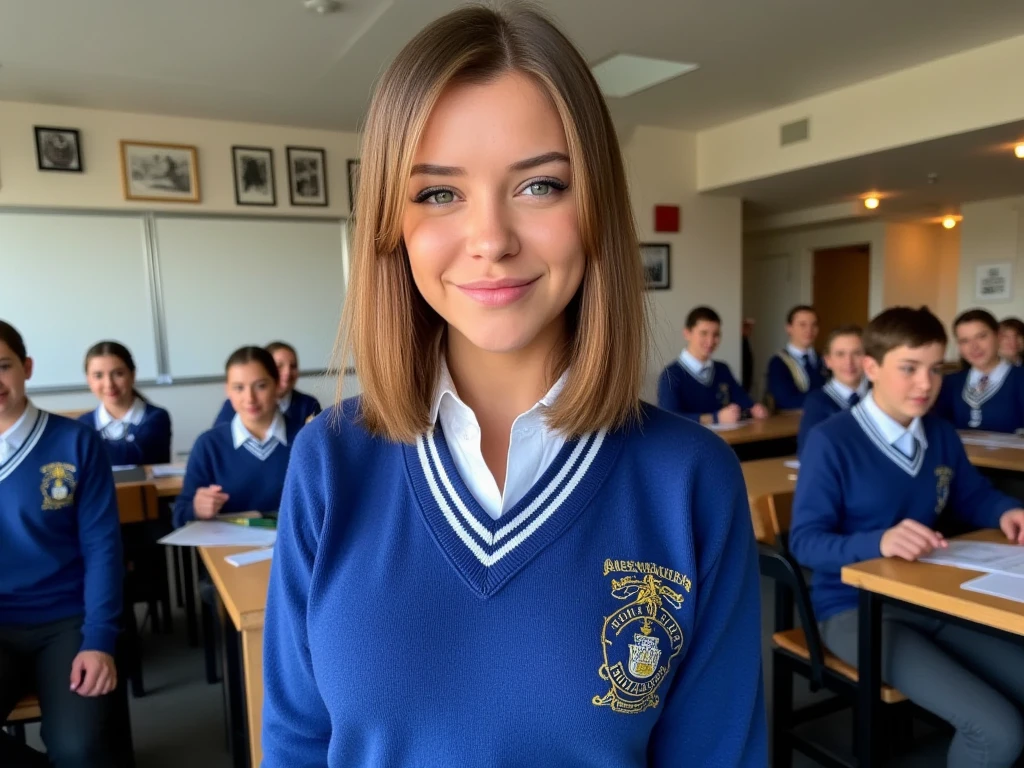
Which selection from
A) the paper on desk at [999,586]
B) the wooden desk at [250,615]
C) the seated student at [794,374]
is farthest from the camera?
the seated student at [794,374]

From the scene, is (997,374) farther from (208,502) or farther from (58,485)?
(58,485)

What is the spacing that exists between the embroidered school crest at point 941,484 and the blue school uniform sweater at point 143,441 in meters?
3.46

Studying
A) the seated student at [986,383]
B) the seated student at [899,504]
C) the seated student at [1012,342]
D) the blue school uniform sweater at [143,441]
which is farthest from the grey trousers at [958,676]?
the seated student at [1012,342]

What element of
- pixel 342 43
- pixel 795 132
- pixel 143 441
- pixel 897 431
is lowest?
pixel 143 441

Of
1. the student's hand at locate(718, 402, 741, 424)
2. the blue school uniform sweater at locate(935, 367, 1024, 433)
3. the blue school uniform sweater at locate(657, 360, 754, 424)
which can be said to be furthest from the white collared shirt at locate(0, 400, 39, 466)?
the blue school uniform sweater at locate(935, 367, 1024, 433)

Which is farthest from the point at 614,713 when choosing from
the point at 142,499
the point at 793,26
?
the point at 793,26

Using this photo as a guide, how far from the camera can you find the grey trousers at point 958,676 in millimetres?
1606

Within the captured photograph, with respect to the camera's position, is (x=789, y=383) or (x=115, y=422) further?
(x=789, y=383)

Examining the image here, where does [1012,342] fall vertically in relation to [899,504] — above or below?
above

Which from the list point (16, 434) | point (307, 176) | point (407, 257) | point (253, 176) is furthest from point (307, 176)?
point (407, 257)

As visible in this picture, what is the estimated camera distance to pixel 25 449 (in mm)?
1919

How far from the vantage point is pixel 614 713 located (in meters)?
0.70

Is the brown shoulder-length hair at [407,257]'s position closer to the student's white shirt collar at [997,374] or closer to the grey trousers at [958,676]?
the grey trousers at [958,676]

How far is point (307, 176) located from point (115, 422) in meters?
2.72
